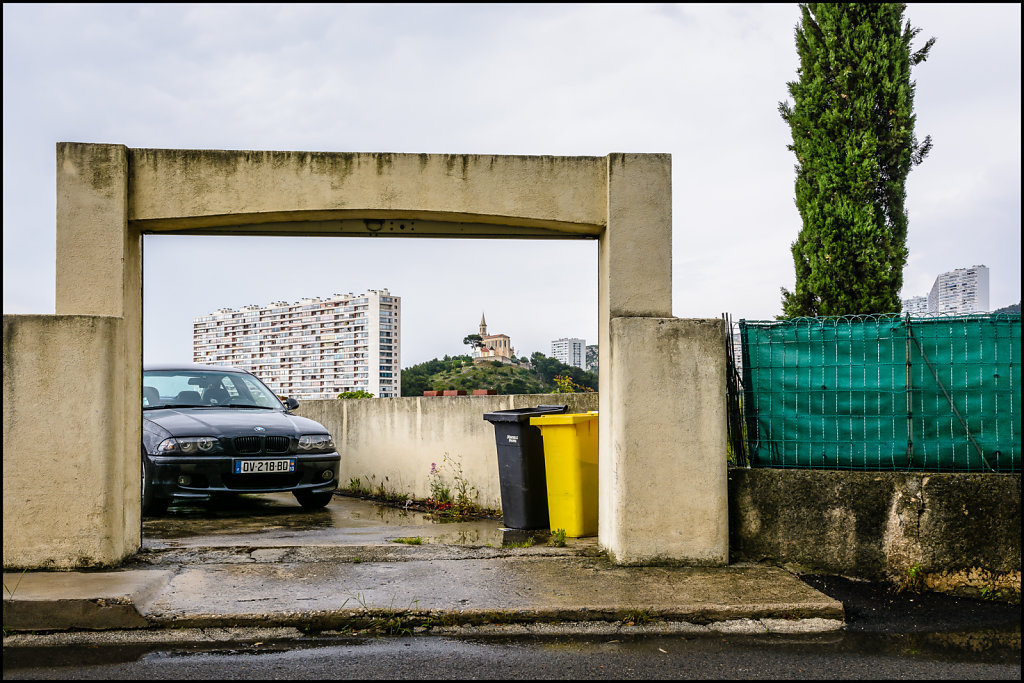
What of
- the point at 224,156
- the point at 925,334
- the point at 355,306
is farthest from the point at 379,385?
the point at 925,334

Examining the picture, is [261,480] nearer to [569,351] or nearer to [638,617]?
[569,351]

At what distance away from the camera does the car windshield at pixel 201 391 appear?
31.7ft

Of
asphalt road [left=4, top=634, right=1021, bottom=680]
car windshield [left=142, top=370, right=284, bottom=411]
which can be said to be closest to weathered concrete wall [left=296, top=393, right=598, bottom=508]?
car windshield [left=142, top=370, right=284, bottom=411]

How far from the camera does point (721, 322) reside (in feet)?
21.1

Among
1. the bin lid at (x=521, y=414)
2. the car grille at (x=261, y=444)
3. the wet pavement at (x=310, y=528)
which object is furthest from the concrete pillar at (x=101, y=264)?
the bin lid at (x=521, y=414)

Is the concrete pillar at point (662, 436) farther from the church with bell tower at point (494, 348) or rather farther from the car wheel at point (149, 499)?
the car wheel at point (149, 499)

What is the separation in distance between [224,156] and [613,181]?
300 cm

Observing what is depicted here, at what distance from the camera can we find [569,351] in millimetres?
10438

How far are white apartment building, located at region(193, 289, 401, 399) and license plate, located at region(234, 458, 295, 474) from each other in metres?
2.87

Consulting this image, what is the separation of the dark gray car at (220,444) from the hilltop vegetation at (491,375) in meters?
2.14

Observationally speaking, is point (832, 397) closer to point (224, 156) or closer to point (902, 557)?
point (902, 557)

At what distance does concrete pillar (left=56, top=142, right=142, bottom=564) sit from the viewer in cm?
605

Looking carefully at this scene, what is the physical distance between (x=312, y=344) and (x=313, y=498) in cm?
384

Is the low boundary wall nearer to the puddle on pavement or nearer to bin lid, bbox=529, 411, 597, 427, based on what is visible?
bin lid, bbox=529, 411, 597, 427
